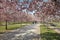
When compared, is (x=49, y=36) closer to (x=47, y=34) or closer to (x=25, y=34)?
(x=47, y=34)

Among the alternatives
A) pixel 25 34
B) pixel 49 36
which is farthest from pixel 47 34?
pixel 25 34

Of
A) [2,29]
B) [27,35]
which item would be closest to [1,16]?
[2,29]

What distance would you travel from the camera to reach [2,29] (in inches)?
223

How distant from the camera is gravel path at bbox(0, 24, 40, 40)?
5.57 meters

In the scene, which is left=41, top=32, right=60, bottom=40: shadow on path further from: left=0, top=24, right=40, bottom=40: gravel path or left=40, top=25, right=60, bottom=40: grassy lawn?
left=0, top=24, right=40, bottom=40: gravel path

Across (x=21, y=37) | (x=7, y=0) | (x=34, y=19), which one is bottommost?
(x=21, y=37)

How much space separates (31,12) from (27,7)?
0.13 m

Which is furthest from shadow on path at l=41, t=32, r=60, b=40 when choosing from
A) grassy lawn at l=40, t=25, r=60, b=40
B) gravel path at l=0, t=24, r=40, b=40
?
gravel path at l=0, t=24, r=40, b=40

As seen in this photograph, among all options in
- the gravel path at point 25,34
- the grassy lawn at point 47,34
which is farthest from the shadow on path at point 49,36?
the gravel path at point 25,34

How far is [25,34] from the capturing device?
221 inches

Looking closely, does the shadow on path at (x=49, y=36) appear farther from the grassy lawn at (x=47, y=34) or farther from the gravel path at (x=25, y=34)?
the gravel path at (x=25, y=34)

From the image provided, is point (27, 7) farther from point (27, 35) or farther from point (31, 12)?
point (27, 35)

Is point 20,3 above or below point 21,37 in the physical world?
above

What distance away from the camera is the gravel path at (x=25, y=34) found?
557 centimetres
